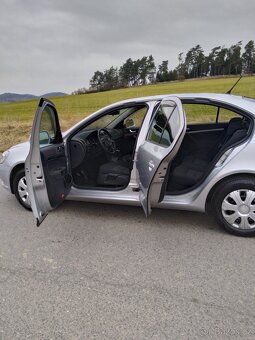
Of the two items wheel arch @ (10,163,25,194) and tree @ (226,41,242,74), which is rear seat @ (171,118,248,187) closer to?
wheel arch @ (10,163,25,194)

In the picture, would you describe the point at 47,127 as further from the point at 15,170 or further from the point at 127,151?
the point at 127,151

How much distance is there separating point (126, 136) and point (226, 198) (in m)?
1.98

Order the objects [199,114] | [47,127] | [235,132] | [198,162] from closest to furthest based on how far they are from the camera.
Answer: [47,127], [235,132], [198,162], [199,114]

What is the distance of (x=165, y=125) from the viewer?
301 cm

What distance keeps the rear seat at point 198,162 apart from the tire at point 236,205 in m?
0.33

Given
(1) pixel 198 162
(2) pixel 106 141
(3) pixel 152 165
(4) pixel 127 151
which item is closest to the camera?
(3) pixel 152 165

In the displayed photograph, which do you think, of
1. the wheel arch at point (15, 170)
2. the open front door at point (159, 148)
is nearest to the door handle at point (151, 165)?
the open front door at point (159, 148)

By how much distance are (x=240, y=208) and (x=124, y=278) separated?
142 cm

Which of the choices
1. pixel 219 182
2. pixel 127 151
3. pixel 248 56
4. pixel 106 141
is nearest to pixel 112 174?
pixel 106 141

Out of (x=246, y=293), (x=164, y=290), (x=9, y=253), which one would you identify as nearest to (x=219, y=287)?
(x=246, y=293)

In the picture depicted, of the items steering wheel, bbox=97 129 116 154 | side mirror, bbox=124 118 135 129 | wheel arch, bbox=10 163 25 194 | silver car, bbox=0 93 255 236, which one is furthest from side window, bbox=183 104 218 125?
wheel arch, bbox=10 163 25 194

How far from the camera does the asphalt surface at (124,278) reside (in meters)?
1.94

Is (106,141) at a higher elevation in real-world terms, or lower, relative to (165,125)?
lower

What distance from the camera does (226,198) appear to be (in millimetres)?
2998
